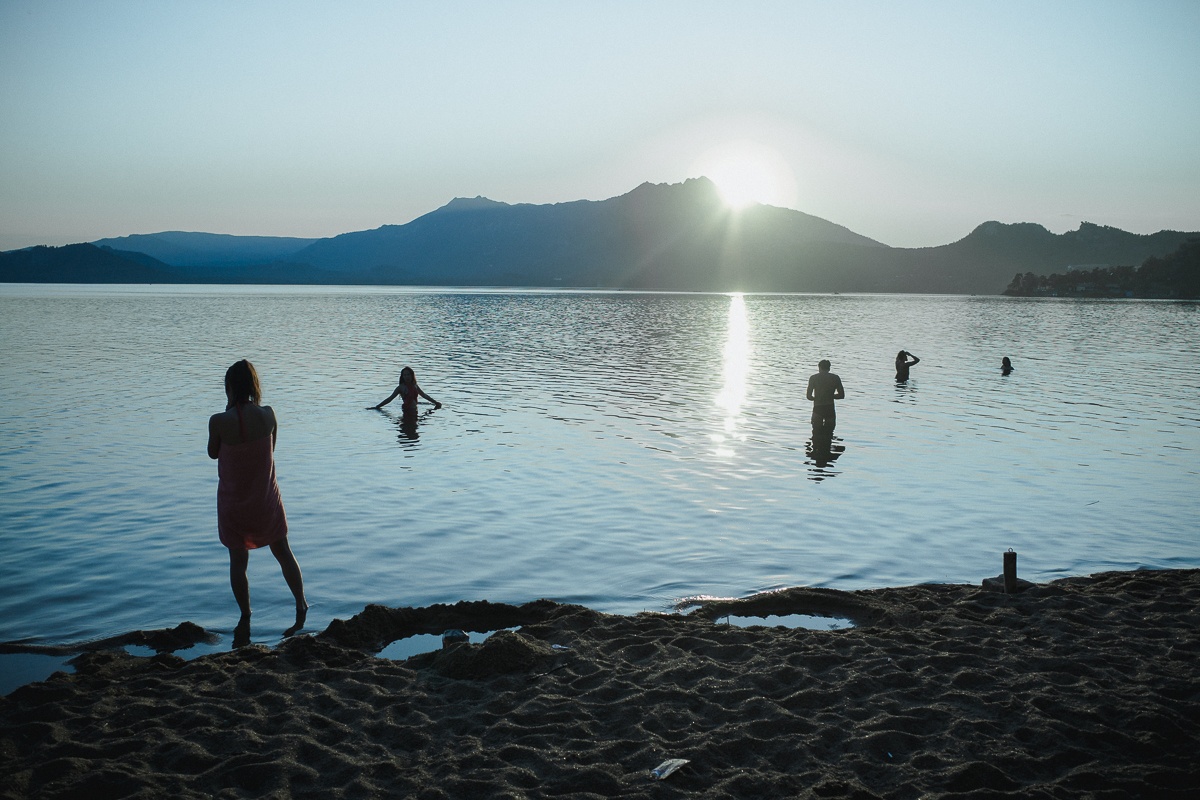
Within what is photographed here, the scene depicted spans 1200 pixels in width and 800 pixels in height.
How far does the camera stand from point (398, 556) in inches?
400

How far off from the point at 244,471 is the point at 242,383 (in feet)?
2.66

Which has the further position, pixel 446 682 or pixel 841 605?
pixel 841 605

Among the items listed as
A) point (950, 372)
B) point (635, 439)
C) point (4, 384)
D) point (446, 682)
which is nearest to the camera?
point (446, 682)

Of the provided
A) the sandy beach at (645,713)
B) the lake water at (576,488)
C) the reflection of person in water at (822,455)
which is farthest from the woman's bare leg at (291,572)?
the reflection of person in water at (822,455)

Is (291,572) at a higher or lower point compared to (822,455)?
higher

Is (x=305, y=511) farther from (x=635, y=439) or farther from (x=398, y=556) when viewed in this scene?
(x=635, y=439)

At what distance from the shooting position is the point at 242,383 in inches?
292

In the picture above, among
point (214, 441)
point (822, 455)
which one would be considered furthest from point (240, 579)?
point (822, 455)

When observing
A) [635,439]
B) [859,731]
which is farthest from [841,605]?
[635,439]

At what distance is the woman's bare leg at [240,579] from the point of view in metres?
7.76

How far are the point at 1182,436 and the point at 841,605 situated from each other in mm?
15233

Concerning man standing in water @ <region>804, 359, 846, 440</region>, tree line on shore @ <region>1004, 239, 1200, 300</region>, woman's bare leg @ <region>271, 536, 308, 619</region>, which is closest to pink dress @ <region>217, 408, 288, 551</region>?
woman's bare leg @ <region>271, 536, 308, 619</region>

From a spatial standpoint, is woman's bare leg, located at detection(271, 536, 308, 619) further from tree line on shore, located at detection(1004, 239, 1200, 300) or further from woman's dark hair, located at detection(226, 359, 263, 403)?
tree line on shore, located at detection(1004, 239, 1200, 300)

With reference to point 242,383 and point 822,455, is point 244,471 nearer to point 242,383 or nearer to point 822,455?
point 242,383
